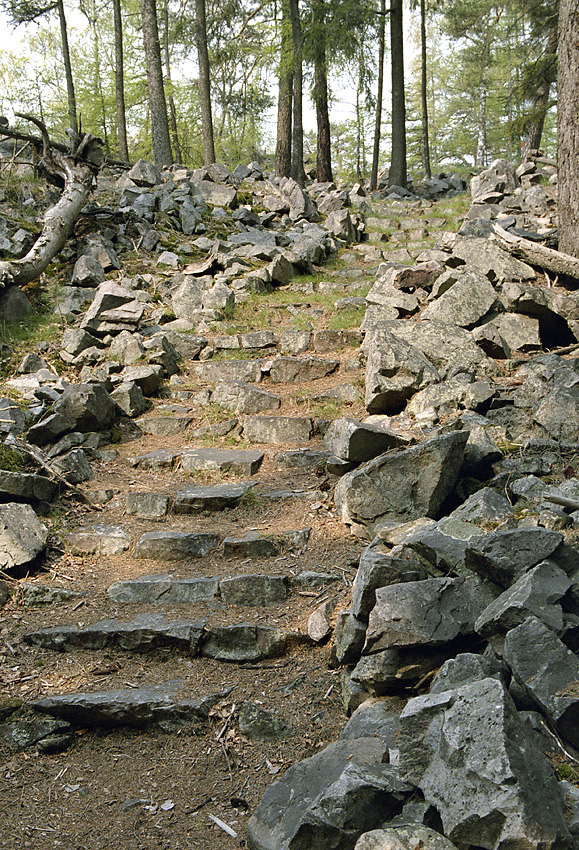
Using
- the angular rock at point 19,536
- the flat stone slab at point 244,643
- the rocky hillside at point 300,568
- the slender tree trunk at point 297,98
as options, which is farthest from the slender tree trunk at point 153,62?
the flat stone slab at point 244,643

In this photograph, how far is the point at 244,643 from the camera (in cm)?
422

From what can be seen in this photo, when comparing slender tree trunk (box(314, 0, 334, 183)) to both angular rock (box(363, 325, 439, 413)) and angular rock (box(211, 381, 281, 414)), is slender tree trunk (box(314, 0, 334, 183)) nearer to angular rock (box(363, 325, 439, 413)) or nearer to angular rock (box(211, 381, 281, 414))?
angular rock (box(211, 381, 281, 414))

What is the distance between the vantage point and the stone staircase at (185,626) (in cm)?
319

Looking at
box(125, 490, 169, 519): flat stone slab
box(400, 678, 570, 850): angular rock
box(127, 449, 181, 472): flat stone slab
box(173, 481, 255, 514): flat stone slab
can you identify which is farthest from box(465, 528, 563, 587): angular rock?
box(127, 449, 181, 472): flat stone slab

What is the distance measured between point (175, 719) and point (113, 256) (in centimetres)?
1036

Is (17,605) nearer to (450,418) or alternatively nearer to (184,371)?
(450,418)

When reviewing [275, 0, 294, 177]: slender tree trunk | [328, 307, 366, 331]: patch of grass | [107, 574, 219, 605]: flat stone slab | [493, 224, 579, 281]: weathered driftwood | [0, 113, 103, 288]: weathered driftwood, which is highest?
[275, 0, 294, 177]: slender tree trunk

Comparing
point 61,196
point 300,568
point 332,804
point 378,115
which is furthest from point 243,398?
point 378,115

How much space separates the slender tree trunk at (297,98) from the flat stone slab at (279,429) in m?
14.2

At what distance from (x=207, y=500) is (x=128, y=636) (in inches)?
71.2

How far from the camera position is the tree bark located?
26.0 ft

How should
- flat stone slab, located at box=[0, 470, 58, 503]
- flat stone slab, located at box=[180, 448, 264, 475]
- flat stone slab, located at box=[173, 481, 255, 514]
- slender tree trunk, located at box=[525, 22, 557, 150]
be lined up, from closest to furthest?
flat stone slab, located at box=[0, 470, 58, 503] < flat stone slab, located at box=[173, 481, 255, 514] < flat stone slab, located at box=[180, 448, 264, 475] < slender tree trunk, located at box=[525, 22, 557, 150]

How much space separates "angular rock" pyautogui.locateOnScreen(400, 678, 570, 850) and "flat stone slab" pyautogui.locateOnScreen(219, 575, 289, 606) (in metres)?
2.29

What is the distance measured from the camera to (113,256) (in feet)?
40.3
